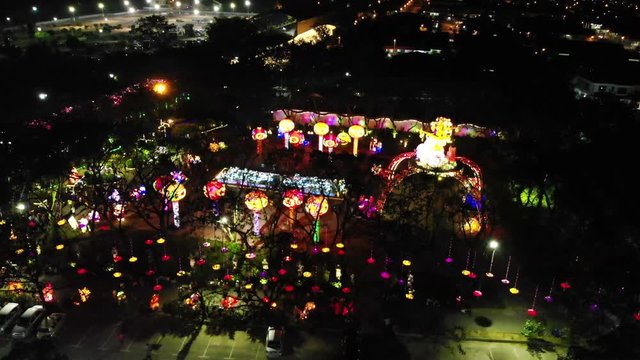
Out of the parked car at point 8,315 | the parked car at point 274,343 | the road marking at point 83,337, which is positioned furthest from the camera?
the parked car at point 8,315

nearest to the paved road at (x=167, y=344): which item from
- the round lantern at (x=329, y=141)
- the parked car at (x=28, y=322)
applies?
the parked car at (x=28, y=322)

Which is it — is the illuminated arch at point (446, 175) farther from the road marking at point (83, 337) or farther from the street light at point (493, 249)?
the road marking at point (83, 337)

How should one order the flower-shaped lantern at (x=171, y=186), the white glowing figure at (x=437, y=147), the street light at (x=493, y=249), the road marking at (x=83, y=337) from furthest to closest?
the white glowing figure at (x=437, y=147) → the flower-shaped lantern at (x=171, y=186) → the street light at (x=493, y=249) → the road marking at (x=83, y=337)

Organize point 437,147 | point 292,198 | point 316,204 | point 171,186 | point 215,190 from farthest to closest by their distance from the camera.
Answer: point 437,147 < point 171,186 < point 215,190 < point 316,204 < point 292,198

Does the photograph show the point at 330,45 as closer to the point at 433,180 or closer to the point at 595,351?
the point at 433,180

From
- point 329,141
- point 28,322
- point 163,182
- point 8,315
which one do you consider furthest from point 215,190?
point 329,141

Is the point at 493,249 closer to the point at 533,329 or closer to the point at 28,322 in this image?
the point at 533,329

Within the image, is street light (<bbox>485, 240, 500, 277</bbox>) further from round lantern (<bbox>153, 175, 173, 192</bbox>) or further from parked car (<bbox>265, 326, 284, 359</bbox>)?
round lantern (<bbox>153, 175, 173, 192</bbox>)

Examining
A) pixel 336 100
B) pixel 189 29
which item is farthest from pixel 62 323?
pixel 189 29
